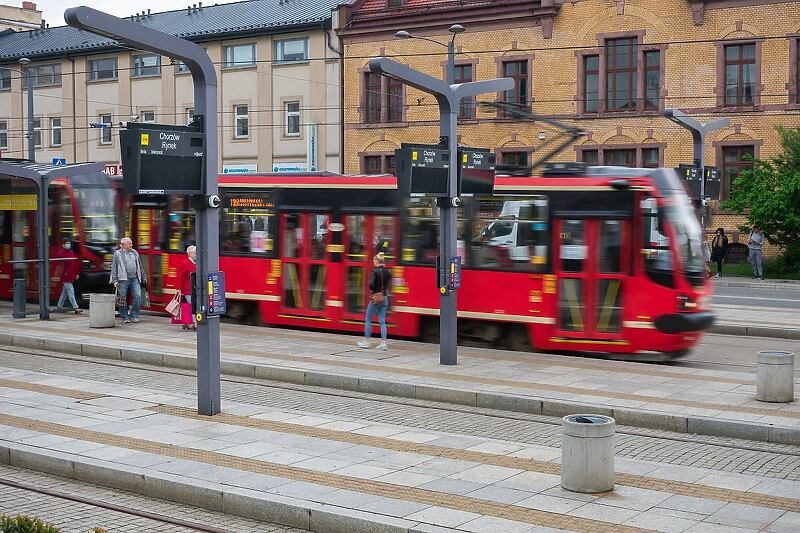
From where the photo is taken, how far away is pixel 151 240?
964 inches

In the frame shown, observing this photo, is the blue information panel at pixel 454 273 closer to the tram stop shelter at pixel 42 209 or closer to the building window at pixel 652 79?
the tram stop shelter at pixel 42 209

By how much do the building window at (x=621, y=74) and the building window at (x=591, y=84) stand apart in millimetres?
454

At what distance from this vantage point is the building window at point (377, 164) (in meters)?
46.6

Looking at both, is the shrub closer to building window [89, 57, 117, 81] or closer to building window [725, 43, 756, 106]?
building window [725, 43, 756, 106]

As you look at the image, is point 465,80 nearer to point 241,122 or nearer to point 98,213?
point 241,122

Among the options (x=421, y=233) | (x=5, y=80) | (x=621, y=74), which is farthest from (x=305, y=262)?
(x=5, y=80)

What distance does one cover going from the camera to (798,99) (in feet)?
125

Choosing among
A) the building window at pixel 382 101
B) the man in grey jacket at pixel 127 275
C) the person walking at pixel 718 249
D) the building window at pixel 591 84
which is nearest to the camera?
the man in grey jacket at pixel 127 275

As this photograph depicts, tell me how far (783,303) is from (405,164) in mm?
15584

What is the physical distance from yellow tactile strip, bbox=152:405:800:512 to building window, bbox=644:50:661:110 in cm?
3071

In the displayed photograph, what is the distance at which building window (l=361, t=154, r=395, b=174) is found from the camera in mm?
46562

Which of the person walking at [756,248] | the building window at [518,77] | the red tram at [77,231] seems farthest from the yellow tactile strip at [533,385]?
the building window at [518,77]

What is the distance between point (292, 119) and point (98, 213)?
75.8 feet

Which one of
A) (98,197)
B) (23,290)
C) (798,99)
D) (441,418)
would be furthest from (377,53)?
(441,418)
